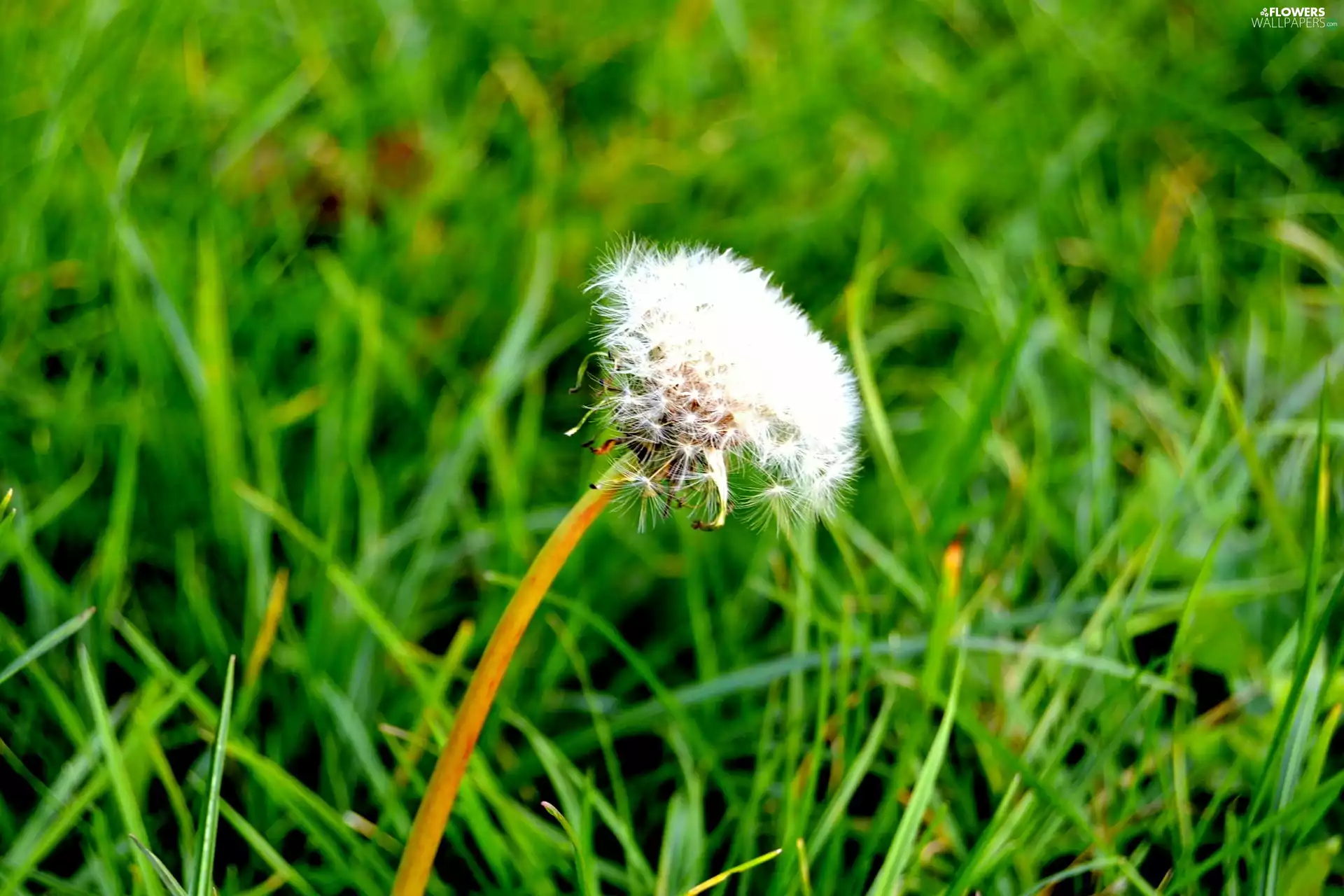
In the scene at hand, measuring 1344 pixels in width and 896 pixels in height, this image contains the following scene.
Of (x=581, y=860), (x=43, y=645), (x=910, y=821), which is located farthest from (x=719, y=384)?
(x=43, y=645)

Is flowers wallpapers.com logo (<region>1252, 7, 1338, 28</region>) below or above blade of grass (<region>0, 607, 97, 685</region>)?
above

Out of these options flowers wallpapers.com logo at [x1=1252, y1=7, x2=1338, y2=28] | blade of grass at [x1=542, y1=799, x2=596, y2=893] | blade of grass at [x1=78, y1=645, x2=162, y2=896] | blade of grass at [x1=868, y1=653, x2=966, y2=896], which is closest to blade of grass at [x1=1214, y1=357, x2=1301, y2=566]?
blade of grass at [x1=868, y1=653, x2=966, y2=896]

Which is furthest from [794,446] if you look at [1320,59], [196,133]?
[1320,59]

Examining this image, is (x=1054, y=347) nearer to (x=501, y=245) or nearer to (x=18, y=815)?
(x=501, y=245)

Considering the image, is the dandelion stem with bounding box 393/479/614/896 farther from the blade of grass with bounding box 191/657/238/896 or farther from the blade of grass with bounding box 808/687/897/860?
the blade of grass with bounding box 808/687/897/860

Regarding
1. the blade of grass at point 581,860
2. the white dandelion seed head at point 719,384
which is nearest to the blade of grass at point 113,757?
the blade of grass at point 581,860

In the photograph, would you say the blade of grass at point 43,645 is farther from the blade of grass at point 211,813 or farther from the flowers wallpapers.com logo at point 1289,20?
the flowers wallpapers.com logo at point 1289,20
